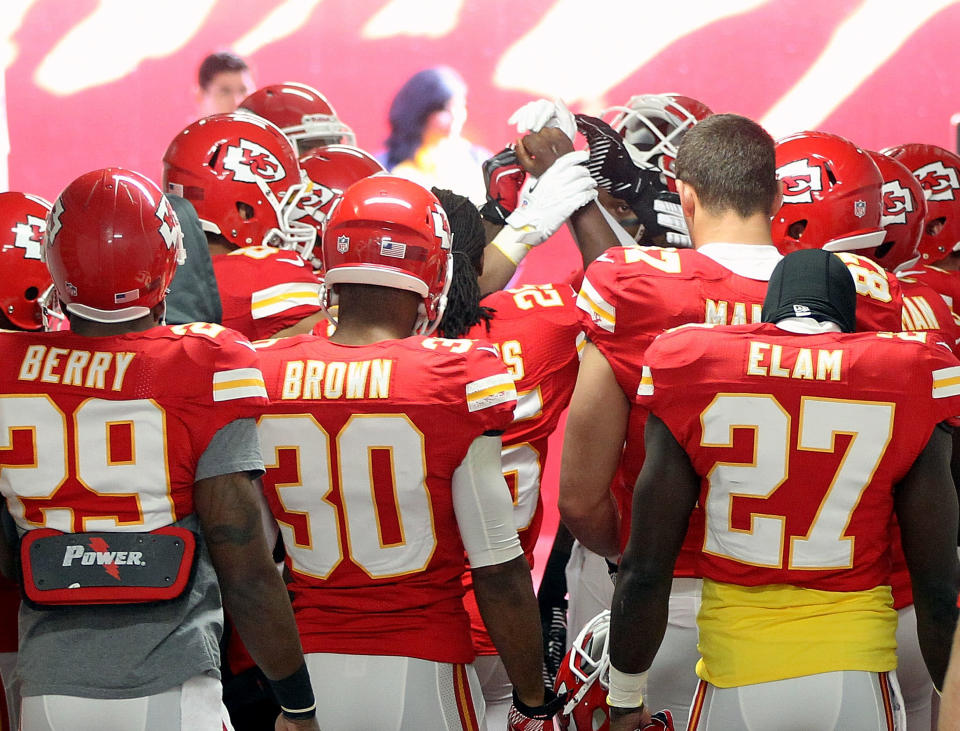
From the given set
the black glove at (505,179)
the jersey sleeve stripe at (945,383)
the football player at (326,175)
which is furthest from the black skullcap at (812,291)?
the football player at (326,175)

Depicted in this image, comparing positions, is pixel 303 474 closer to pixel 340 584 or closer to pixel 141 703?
pixel 340 584

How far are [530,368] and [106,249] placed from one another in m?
1.28

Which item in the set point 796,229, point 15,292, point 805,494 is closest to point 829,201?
point 796,229

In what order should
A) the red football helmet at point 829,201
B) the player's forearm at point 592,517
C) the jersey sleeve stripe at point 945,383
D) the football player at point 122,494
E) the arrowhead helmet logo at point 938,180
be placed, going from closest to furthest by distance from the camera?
1. the football player at point 122,494
2. the jersey sleeve stripe at point 945,383
3. the player's forearm at point 592,517
4. the red football helmet at point 829,201
5. the arrowhead helmet logo at point 938,180

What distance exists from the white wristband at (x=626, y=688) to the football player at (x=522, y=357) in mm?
652

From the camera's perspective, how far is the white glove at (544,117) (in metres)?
3.50

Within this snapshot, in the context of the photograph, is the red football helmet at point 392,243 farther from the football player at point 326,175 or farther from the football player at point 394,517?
the football player at point 326,175

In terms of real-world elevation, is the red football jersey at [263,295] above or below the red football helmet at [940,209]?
below

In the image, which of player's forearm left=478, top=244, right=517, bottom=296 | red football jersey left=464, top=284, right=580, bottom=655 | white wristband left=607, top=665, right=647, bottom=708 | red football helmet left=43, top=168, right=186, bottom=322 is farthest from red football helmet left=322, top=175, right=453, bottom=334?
player's forearm left=478, top=244, right=517, bottom=296

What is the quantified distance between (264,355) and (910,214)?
6.51 ft

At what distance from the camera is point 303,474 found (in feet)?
7.14

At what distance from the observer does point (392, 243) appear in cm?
232

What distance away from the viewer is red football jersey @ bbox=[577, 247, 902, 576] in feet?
7.63

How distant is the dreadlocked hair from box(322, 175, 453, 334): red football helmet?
0.35 meters
